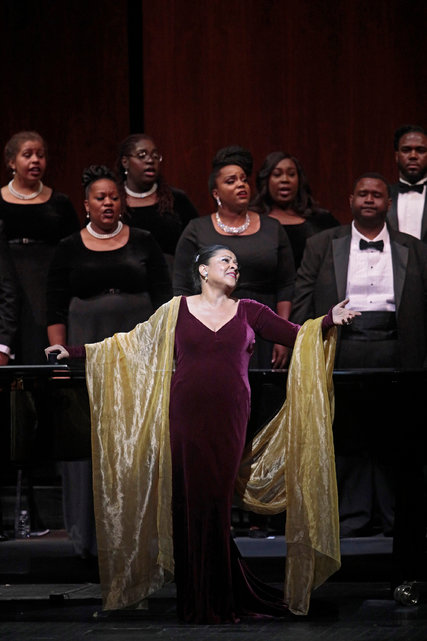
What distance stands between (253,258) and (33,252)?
1.16 m

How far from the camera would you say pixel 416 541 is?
15.8 feet

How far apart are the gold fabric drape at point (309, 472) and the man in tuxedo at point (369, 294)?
1.04m

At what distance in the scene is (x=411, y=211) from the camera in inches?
250

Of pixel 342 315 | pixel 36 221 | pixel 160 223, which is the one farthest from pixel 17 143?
pixel 342 315

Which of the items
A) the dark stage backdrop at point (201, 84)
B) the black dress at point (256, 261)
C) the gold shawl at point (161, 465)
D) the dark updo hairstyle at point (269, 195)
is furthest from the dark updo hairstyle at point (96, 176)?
the dark stage backdrop at point (201, 84)

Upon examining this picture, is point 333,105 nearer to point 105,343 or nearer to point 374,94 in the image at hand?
point 374,94

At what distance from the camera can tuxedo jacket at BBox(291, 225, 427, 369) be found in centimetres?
579

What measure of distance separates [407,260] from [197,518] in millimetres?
1874

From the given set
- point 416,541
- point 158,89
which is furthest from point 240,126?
point 416,541

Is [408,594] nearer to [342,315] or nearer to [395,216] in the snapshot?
[342,315]

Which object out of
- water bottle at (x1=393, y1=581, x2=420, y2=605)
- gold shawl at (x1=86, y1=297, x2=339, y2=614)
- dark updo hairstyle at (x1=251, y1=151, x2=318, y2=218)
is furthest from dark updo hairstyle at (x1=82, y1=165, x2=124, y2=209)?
water bottle at (x1=393, y1=581, x2=420, y2=605)

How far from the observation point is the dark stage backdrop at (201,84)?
26.1ft

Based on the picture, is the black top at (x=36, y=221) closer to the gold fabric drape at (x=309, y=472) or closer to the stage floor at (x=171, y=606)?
the stage floor at (x=171, y=606)

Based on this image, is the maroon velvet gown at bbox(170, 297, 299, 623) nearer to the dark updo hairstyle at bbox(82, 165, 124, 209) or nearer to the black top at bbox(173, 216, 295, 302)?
the black top at bbox(173, 216, 295, 302)
